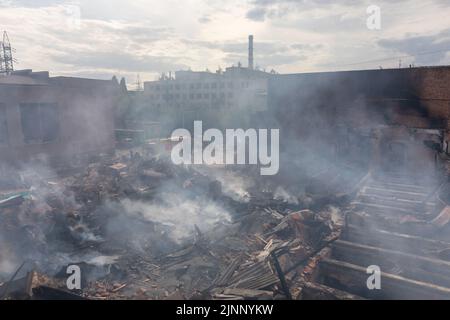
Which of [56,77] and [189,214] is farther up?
[56,77]

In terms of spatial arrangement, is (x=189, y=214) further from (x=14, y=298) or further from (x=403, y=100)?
(x=403, y=100)

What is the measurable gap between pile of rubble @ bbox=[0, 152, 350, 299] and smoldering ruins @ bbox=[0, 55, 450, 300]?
40 mm

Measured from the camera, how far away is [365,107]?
623 inches

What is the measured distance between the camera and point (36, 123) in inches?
676

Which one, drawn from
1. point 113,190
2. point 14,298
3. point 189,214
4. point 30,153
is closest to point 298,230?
point 189,214

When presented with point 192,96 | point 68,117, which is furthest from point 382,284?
point 192,96

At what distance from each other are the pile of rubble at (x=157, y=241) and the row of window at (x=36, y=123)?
558 centimetres

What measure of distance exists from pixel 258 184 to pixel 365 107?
7670mm

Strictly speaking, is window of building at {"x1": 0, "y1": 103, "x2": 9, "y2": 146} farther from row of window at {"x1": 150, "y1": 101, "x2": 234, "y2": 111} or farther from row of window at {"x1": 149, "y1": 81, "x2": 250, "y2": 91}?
row of window at {"x1": 149, "y1": 81, "x2": 250, "y2": 91}

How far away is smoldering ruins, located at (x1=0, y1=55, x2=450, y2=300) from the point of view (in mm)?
6375

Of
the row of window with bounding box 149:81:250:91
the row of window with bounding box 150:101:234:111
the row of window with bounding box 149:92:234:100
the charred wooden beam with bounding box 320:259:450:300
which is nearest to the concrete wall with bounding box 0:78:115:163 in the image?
the charred wooden beam with bounding box 320:259:450:300

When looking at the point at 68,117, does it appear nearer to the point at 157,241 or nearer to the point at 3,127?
the point at 3,127

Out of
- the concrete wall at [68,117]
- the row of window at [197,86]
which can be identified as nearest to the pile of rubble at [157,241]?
the concrete wall at [68,117]

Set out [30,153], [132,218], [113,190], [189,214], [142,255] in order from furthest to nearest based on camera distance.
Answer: [30,153] < [113,190] < [189,214] < [132,218] < [142,255]
